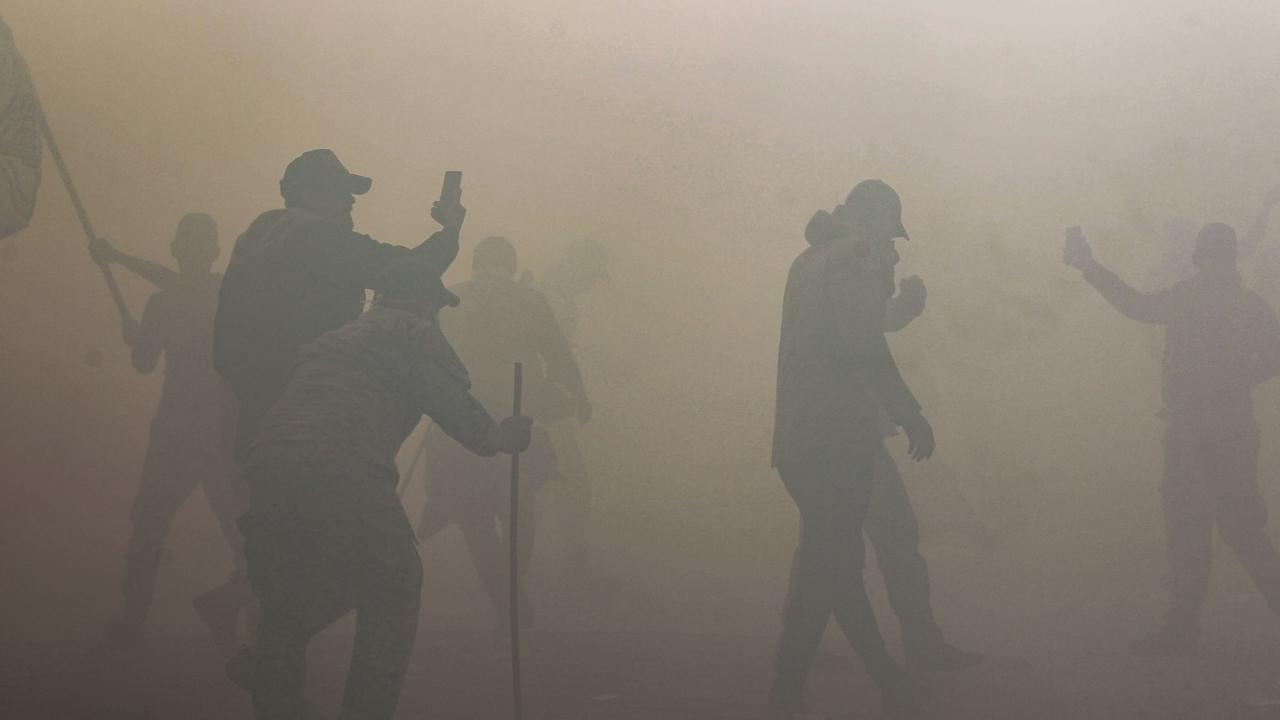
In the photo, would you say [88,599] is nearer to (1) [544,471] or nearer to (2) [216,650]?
(2) [216,650]

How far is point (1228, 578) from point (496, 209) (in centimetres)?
288

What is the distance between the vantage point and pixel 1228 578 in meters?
4.26

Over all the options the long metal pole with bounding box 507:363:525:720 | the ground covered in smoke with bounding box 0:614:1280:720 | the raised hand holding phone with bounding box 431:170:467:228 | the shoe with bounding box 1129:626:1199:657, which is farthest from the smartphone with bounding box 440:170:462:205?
the shoe with bounding box 1129:626:1199:657

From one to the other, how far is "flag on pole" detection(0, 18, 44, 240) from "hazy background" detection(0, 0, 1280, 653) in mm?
56

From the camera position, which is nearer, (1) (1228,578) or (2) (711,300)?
(1) (1228,578)

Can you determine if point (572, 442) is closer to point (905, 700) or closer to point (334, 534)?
point (334, 534)

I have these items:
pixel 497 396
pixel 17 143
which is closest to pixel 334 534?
pixel 497 396

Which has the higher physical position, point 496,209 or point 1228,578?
point 496,209

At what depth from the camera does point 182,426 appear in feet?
14.9

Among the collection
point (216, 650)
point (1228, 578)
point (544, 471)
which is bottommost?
point (216, 650)

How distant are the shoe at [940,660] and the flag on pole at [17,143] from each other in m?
3.63

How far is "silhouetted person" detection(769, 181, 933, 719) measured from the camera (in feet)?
13.5

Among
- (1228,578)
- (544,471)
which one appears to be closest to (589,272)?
(544,471)

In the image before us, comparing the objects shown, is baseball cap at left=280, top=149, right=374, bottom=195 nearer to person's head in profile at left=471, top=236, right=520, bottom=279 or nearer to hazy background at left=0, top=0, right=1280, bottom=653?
hazy background at left=0, top=0, right=1280, bottom=653
